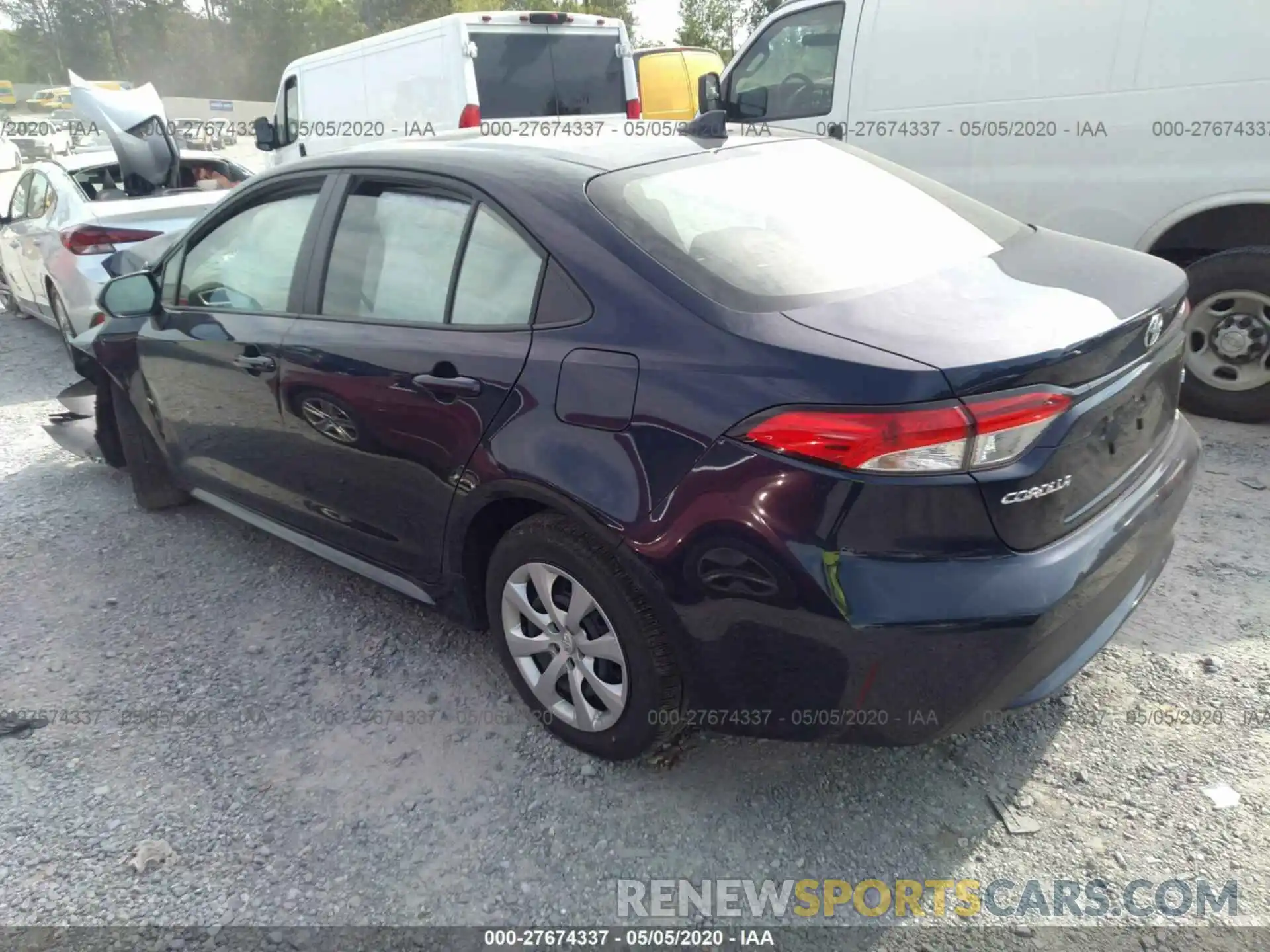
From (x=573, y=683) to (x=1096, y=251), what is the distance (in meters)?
1.93

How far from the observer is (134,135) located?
7215 mm

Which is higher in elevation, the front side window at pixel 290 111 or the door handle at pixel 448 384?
the front side window at pixel 290 111

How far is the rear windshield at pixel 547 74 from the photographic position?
26.6 ft

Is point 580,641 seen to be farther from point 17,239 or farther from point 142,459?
point 17,239

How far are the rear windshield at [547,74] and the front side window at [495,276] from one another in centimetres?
610

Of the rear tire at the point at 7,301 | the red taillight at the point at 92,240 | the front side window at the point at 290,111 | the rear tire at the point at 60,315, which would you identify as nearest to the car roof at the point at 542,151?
the red taillight at the point at 92,240

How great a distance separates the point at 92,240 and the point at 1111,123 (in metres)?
6.18

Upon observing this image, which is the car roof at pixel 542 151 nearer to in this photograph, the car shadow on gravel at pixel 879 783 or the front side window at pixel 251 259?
the front side window at pixel 251 259

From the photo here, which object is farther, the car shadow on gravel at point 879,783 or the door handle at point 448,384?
the door handle at point 448,384

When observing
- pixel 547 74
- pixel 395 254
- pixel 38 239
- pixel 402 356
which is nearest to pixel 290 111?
pixel 547 74

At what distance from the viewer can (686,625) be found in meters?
2.12

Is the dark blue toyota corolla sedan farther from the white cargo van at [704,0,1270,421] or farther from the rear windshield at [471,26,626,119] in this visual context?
the rear windshield at [471,26,626,119]

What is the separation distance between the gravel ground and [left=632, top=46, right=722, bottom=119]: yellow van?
1026cm

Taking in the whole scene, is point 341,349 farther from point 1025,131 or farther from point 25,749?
point 1025,131
